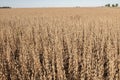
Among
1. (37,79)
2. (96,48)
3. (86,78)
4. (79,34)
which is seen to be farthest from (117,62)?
(79,34)

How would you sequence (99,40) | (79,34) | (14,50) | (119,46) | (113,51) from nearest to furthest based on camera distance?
(113,51) < (119,46) < (14,50) < (99,40) < (79,34)

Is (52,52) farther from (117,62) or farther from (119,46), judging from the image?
(119,46)

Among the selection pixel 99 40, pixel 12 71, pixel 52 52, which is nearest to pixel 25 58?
pixel 12 71

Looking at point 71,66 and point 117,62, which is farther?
point 117,62

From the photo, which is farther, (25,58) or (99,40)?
(99,40)

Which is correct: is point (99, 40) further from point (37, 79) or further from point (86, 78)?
point (37, 79)

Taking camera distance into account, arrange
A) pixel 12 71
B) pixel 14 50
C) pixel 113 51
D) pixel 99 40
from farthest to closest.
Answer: pixel 99 40
pixel 14 50
pixel 113 51
pixel 12 71

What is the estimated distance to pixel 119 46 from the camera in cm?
493

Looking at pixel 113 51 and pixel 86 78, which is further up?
pixel 113 51

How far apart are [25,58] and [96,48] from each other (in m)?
1.89

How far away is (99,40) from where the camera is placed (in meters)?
5.66

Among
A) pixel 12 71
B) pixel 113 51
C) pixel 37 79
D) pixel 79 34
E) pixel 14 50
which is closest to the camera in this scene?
pixel 37 79

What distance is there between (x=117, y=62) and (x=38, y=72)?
1.38 metres

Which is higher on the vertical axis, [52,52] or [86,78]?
[52,52]
